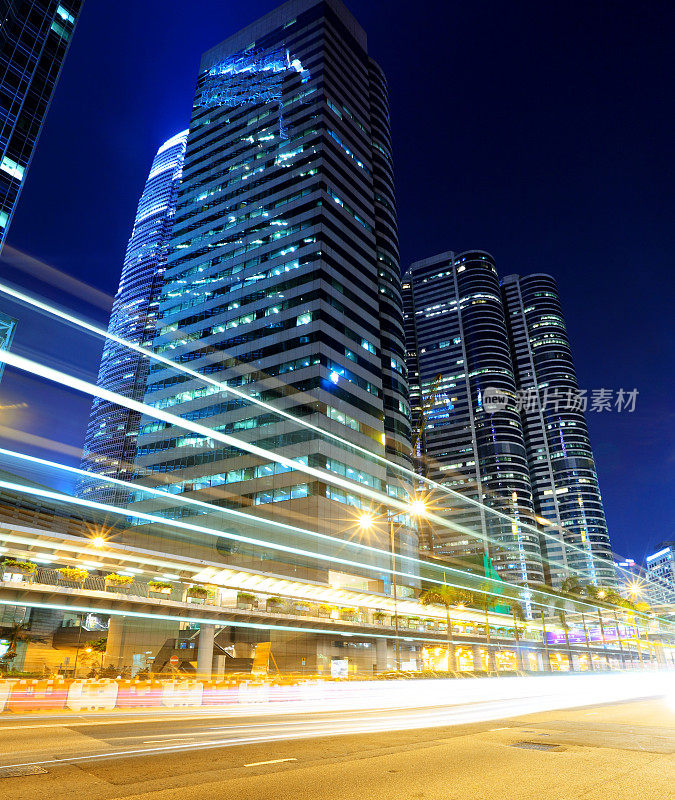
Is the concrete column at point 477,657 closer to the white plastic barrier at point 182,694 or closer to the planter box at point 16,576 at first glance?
the white plastic barrier at point 182,694

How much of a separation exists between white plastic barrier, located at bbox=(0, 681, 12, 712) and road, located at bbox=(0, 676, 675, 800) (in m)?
0.91

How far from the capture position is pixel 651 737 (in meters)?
13.8

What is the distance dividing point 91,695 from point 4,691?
2.70 meters

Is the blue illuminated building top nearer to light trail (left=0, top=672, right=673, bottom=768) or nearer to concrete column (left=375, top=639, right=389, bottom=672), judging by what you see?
concrete column (left=375, top=639, right=389, bottom=672)

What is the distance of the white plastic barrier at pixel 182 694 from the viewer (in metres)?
20.1

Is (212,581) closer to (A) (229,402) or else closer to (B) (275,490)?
(B) (275,490)

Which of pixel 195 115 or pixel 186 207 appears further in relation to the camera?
pixel 195 115

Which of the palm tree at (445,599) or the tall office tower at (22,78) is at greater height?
the tall office tower at (22,78)

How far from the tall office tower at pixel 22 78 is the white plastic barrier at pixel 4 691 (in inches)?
2431

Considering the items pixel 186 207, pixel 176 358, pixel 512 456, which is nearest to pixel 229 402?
pixel 176 358

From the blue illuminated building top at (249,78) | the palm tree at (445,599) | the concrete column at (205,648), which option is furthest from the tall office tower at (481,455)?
the concrete column at (205,648)

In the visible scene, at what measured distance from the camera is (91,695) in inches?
722

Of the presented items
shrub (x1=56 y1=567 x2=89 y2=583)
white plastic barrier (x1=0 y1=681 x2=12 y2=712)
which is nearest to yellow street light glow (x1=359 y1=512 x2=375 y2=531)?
shrub (x1=56 y1=567 x2=89 y2=583)

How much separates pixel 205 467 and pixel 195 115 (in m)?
83.1
